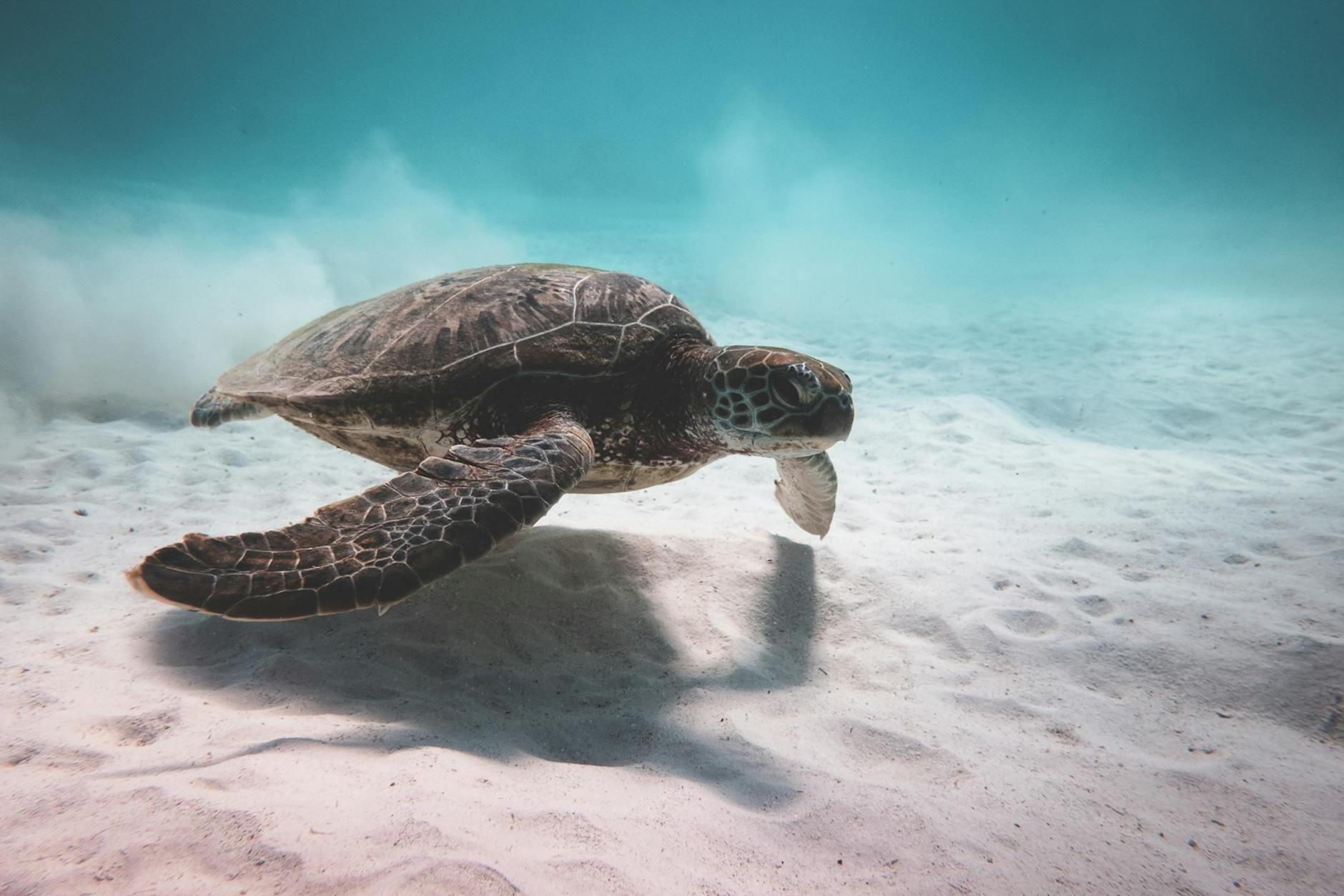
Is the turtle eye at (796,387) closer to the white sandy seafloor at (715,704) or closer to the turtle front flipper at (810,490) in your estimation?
the turtle front flipper at (810,490)

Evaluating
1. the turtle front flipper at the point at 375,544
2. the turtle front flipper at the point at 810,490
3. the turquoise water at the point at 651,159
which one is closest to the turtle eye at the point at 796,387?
the turtle front flipper at the point at 810,490

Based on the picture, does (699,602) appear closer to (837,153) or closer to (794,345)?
(794,345)

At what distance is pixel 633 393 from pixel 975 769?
2.29m

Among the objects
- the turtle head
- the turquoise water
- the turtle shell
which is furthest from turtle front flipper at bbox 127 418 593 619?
the turquoise water

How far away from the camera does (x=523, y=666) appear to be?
2439 millimetres

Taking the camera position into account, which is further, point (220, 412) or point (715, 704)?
point (220, 412)

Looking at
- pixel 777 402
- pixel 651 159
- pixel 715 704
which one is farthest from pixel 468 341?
pixel 651 159

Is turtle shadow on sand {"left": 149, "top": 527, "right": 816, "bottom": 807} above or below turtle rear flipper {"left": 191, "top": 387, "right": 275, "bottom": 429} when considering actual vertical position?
below

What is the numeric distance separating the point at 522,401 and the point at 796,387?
1472mm

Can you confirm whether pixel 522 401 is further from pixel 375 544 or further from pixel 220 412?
pixel 220 412

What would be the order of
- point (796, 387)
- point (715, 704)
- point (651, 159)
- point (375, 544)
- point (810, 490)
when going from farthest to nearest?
point (651, 159), point (810, 490), point (796, 387), point (715, 704), point (375, 544)

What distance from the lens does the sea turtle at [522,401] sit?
2182mm

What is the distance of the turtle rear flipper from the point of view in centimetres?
432

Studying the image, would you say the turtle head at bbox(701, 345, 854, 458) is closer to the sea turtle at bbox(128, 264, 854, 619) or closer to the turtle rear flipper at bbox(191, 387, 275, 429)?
the sea turtle at bbox(128, 264, 854, 619)
